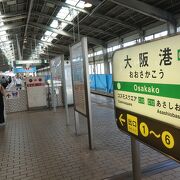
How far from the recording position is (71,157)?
443cm

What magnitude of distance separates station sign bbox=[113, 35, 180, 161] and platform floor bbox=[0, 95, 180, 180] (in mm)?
1809

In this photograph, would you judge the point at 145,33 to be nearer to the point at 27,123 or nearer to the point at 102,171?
the point at 27,123

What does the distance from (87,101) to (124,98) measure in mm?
2571

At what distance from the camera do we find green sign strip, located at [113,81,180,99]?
1463 mm

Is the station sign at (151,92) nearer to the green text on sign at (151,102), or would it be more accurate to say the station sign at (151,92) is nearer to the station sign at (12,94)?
the green text on sign at (151,102)

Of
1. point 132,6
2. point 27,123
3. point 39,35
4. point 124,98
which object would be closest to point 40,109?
point 27,123

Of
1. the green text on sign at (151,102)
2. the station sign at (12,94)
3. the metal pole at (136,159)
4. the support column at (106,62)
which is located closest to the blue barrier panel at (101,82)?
the support column at (106,62)

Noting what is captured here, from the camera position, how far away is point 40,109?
418 inches

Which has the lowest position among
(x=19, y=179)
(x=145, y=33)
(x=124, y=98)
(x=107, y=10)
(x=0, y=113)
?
(x=19, y=179)

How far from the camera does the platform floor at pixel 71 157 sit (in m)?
3.65

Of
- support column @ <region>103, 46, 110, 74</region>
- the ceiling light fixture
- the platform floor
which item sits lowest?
the platform floor

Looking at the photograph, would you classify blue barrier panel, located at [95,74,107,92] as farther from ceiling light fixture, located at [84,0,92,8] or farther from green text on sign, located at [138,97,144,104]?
green text on sign, located at [138,97,144,104]

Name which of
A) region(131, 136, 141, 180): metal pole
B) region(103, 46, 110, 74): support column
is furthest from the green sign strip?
region(103, 46, 110, 74): support column

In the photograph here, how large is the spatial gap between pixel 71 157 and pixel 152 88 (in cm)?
313
